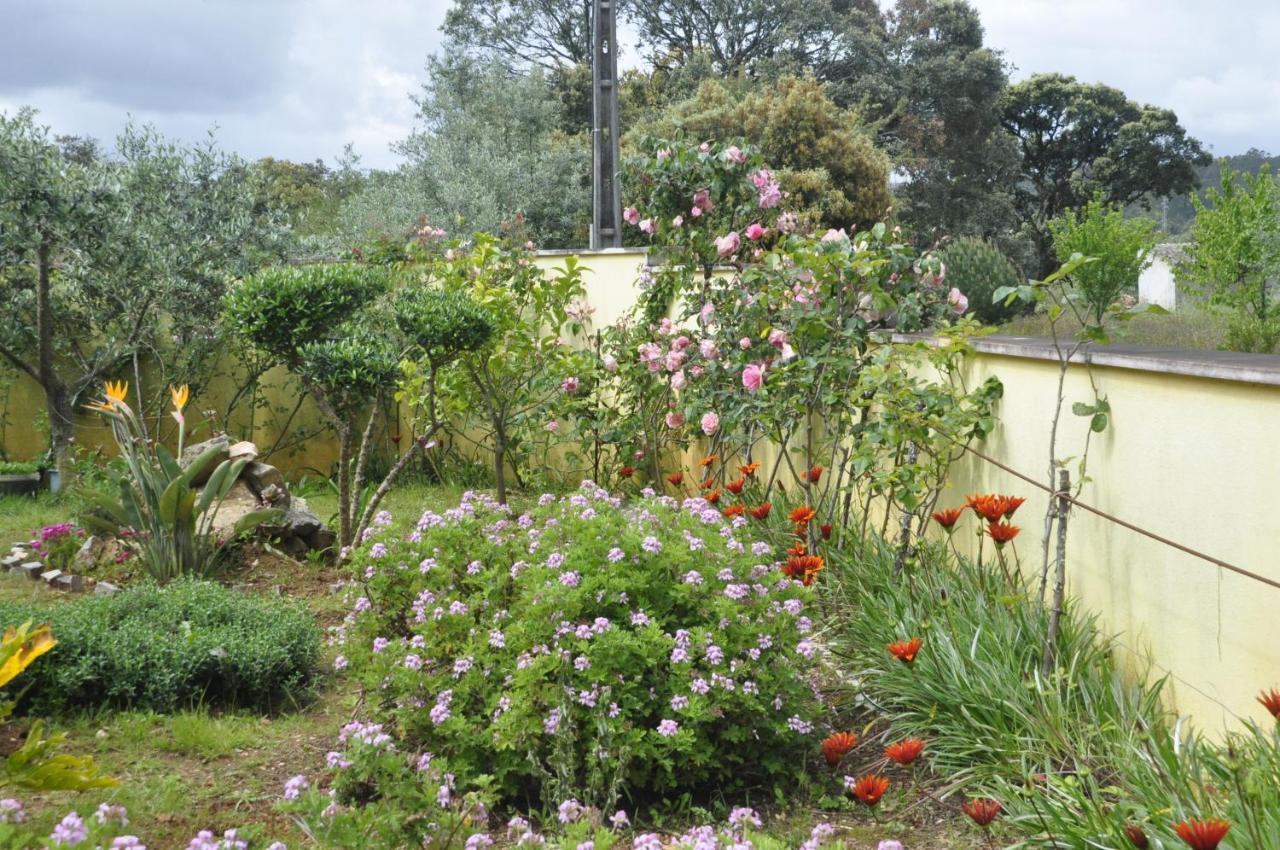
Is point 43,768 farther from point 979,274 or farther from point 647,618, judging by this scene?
point 979,274

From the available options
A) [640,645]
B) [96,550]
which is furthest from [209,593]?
[640,645]

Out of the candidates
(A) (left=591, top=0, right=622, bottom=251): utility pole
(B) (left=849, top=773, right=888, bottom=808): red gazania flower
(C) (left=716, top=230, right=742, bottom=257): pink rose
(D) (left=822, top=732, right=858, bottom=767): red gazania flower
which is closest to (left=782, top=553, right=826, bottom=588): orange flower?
(D) (left=822, top=732, right=858, bottom=767): red gazania flower

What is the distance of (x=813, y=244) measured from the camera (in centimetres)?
465

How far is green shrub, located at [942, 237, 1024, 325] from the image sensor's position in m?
15.2

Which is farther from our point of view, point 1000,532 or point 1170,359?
point 1000,532

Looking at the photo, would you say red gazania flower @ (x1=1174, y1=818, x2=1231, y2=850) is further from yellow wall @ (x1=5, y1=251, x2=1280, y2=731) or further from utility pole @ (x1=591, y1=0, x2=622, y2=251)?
utility pole @ (x1=591, y1=0, x2=622, y2=251)

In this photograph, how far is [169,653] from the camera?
3.57 meters

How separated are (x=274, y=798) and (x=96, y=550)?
3056 millimetres

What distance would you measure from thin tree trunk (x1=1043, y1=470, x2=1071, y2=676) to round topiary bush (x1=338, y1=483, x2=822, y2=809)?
70 centimetres

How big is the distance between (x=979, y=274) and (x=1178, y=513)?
13304 mm


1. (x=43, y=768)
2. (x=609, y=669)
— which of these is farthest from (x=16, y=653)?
(x=609, y=669)

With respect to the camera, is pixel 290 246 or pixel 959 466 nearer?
pixel 959 466

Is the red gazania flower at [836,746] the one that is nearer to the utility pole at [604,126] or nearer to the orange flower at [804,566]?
the orange flower at [804,566]

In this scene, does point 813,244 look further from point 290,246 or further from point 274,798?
point 290,246
